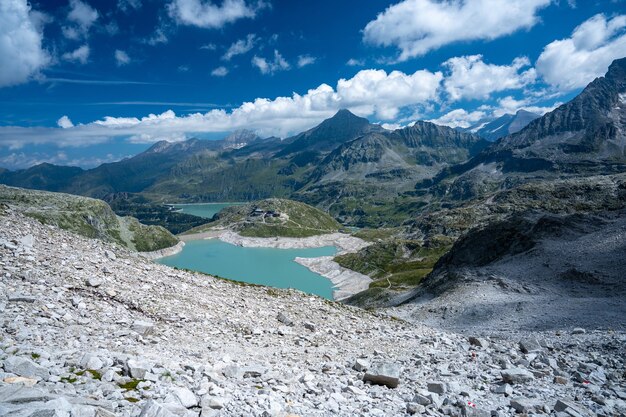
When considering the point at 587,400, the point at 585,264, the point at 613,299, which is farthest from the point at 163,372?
the point at 585,264

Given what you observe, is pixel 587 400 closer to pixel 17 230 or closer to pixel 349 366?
pixel 349 366

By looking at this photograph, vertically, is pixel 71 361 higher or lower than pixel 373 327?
higher

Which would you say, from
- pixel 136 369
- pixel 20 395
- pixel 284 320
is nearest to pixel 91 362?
pixel 136 369

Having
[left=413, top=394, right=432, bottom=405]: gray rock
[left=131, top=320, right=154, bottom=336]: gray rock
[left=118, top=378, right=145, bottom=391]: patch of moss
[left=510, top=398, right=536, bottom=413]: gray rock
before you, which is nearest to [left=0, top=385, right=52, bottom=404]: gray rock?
[left=118, top=378, right=145, bottom=391]: patch of moss

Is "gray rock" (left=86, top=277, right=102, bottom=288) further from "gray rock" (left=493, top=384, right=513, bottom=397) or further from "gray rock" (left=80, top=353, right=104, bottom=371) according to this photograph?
"gray rock" (left=493, top=384, right=513, bottom=397)

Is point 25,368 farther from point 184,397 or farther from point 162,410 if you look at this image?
point 184,397

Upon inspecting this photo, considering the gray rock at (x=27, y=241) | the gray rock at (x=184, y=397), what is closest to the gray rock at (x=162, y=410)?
the gray rock at (x=184, y=397)

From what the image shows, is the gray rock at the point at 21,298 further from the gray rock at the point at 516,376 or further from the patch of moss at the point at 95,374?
the gray rock at the point at 516,376
